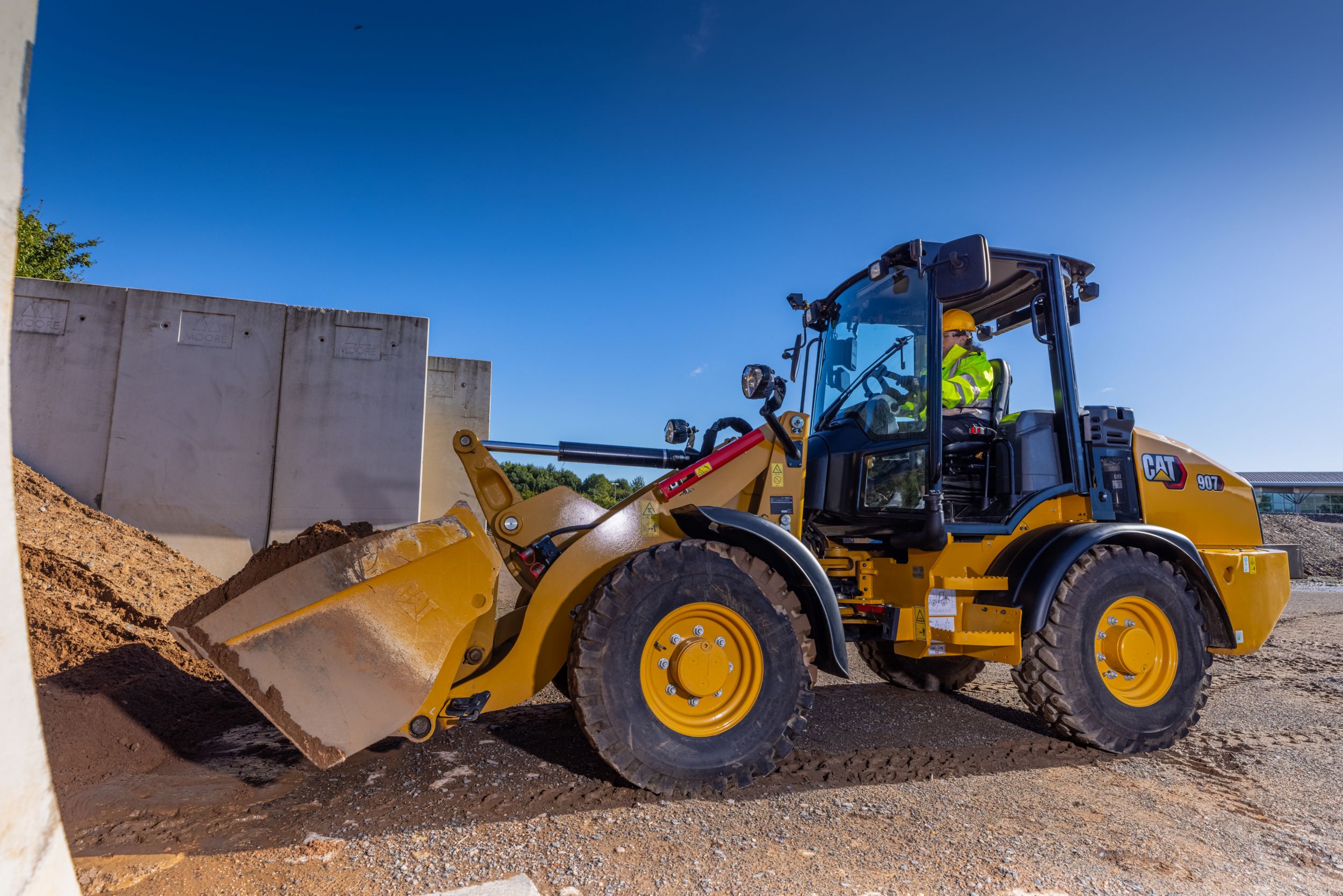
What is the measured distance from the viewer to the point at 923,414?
4418 mm

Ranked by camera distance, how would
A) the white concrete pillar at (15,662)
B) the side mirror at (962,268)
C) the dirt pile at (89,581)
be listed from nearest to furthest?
the white concrete pillar at (15,662) → the side mirror at (962,268) → the dirt pile at (89,581)

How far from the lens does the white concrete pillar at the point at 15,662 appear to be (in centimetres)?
153

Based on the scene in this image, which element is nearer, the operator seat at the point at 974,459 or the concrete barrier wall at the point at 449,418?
the operator seat at the point at 974,459

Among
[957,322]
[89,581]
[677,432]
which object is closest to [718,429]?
[677,432]

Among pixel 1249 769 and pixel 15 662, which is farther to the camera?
pixel 1249 769

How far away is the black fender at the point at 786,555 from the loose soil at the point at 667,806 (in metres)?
0.67

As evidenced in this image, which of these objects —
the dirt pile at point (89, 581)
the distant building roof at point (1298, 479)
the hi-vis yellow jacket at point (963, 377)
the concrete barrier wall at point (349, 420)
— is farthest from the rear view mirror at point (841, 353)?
the distant building roof at point (1298, 479)

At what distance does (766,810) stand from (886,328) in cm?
299

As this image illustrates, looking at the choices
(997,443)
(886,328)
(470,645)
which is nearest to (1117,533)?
(997,443)

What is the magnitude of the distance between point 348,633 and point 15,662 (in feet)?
4.76

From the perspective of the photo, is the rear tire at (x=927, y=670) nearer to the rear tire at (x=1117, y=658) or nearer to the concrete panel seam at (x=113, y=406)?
the rear tire at (x=1117, y=658)

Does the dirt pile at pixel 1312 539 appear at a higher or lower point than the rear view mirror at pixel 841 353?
lower

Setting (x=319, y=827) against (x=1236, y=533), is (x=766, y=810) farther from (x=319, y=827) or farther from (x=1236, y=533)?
(x=1236, y=533)

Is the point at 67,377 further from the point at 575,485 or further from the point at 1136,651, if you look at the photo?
the point at 1136,651
